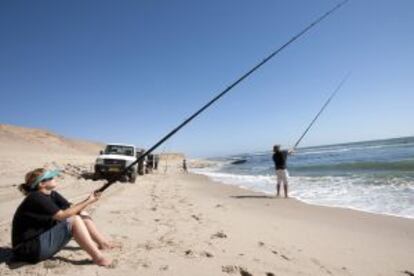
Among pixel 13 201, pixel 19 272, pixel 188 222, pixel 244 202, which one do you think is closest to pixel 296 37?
pixel 188 222

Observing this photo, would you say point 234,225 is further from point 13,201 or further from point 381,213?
point 13,201

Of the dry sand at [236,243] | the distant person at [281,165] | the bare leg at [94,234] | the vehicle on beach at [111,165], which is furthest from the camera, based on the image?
the vehicle on beach at [111,165]

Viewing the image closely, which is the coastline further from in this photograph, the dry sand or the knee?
the knee

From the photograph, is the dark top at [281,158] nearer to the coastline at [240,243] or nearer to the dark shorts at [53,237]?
the coastline at [240,243]

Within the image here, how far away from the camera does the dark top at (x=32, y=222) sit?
426 centimetres

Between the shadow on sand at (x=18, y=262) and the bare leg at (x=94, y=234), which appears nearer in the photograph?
the shadow on sand at (x=18, y=262)

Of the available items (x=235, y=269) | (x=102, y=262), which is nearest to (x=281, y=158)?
(x=235, y=269)

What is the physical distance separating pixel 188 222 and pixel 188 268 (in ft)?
9.15

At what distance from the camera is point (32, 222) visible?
4316mm

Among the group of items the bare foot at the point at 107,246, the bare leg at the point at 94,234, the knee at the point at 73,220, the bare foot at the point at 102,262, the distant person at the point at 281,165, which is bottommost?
the bare foot at the point at 102,262

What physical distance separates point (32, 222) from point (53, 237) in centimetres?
30

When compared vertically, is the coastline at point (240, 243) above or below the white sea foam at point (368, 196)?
below

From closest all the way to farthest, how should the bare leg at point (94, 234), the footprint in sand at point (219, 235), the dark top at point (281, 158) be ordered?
the bare leg at point (94, 234) → the footprint in sand at point (219, 235) → the dark top at point (281, 158)

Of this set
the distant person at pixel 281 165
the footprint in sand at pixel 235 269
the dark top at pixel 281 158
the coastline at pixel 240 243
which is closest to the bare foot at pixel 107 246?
the coastline at pixel 240 243
